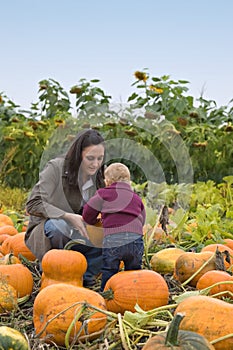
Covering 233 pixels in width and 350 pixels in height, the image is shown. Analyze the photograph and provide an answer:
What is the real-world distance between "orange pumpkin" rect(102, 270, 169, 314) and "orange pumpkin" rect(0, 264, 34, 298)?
0.53 meters

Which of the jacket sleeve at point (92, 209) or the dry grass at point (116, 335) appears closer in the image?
the dry grass at point (116, 335)

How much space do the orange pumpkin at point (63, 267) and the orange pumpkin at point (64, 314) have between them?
1.26ft

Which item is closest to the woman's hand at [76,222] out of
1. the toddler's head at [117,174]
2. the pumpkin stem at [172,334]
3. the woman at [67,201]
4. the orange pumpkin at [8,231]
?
the woman at [67,201]

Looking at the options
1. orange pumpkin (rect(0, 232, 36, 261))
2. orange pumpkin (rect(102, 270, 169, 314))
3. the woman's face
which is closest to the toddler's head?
the woman's face

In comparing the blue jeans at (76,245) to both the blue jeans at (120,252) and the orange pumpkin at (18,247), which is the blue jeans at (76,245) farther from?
the orange pumpkin at (18,247)

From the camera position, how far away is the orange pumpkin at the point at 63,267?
2.93 m

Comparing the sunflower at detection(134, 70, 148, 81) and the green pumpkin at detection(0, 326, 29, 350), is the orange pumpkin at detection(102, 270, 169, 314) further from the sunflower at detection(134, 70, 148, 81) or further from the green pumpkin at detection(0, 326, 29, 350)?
the sunflower at detection(134, 70, 148, 81)

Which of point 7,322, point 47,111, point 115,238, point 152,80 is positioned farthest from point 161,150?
point 7,322

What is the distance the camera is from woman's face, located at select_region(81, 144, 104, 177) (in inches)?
141

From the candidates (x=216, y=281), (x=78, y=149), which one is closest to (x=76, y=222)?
(x=78, y=149)

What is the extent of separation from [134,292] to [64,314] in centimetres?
49

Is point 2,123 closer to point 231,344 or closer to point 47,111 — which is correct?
point 47,111

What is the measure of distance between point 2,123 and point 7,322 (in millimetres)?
6654

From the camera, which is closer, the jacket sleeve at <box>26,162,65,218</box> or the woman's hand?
the woman's hand
